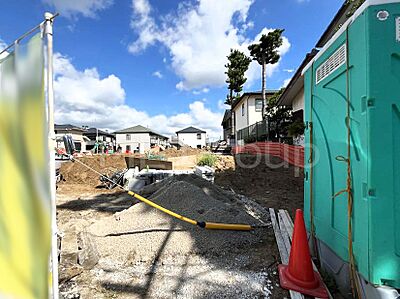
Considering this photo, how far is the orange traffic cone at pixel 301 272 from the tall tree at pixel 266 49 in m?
18.1

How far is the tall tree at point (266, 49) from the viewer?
19562mm

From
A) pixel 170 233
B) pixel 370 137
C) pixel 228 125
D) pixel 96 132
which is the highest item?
pixel 228 125

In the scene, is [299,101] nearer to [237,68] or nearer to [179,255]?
[179,255]

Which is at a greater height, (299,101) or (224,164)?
(299,101)

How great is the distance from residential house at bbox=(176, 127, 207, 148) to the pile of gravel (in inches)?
2112

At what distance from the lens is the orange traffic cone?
2309 mm

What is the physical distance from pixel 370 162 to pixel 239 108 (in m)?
24.7

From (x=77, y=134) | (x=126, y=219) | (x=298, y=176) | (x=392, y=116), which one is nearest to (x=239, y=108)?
(x=298, y=176)

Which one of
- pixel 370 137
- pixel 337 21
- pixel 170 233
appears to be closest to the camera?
pixel 370 137

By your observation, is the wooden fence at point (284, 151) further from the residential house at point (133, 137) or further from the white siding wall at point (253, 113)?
the residential house at point (133, 137)

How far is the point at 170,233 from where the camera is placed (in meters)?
3.65

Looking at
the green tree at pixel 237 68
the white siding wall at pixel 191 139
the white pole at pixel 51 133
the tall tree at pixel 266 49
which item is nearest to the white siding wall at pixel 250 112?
the tall tree at pixel 266 49

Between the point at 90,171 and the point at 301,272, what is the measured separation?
13.3m

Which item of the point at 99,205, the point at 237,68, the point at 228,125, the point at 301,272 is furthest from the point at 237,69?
the point at 301,272
